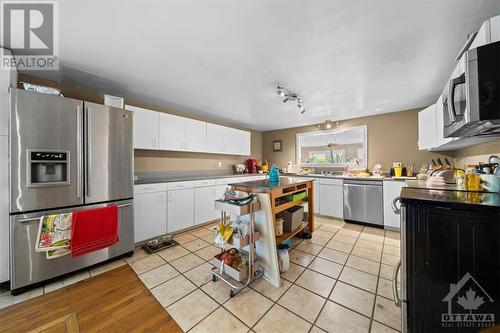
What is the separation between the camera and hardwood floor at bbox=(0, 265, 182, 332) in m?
1.35

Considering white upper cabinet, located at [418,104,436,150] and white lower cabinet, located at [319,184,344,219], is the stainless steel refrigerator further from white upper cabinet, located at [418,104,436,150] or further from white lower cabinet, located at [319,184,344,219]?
white upper cabinet, located at [418,104,436,150]

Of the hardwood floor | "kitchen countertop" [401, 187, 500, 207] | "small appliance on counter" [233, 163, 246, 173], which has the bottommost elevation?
the hardwood floor

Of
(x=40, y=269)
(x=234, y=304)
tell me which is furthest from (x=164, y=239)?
(x=234, y=304)

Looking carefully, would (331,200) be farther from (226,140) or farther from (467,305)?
(467,305)

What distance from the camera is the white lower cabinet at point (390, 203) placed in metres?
3.13

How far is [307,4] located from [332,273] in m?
2.48

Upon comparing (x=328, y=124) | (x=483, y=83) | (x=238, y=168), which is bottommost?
(x=238, y=168)

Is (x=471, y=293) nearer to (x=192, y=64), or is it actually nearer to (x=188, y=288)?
(x=188, y=288)

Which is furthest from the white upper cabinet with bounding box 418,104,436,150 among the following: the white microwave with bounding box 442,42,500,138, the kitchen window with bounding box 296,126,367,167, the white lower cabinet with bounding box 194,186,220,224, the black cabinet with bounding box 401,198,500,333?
the white lower cabinet with bounding box 194,186,220,224

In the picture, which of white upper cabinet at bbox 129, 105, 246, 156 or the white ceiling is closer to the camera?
the white ceiling

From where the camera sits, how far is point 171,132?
10.8ft

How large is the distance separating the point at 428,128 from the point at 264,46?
2.76 metres

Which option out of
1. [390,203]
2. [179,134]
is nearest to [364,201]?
[390,203]

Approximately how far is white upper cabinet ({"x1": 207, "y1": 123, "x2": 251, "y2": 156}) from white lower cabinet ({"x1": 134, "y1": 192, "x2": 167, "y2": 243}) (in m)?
1.58
